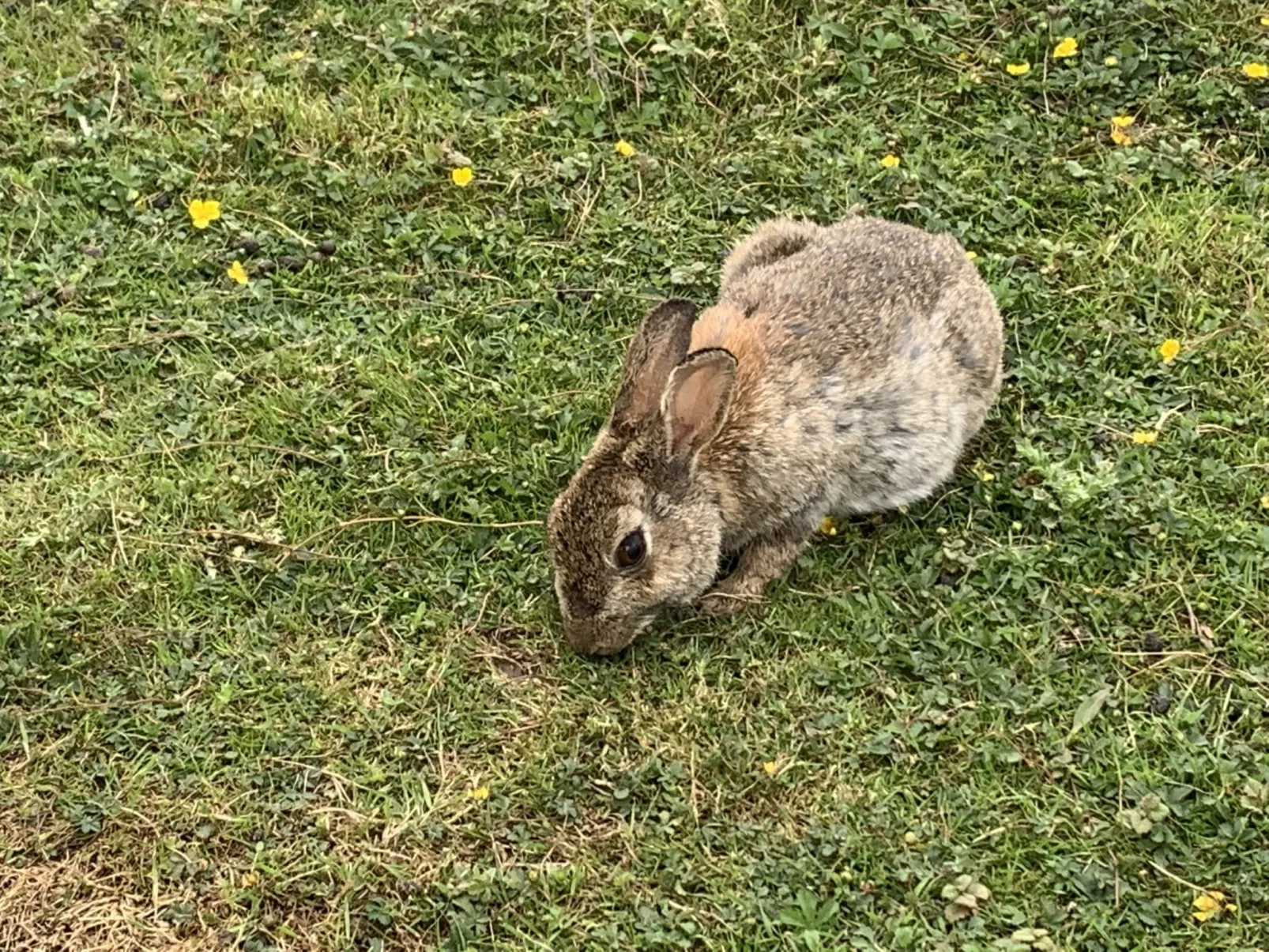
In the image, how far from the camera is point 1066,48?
236 inches

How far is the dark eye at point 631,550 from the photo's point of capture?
424cm

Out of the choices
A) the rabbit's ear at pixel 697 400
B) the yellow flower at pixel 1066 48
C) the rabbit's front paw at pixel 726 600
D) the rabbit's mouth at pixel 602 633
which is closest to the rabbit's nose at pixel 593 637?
the rabbit's mouth at pixel 602 633

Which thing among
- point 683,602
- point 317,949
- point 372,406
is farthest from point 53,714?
point 683,602

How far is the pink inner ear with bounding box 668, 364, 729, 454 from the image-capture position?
168 inches

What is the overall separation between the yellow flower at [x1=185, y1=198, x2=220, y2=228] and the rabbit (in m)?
2.18

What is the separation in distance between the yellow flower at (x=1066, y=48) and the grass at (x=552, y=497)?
5cm

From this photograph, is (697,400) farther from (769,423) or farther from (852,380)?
(852,380)

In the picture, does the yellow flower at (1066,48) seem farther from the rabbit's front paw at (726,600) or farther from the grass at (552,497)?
the rabbit's front paw at (726,600)

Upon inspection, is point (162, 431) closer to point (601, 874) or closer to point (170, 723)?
point (170, 723)

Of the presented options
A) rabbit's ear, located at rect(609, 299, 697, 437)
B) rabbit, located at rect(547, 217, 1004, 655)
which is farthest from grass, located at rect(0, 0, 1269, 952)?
rabbit's ear, located at rect(609, 299, 697, 437)

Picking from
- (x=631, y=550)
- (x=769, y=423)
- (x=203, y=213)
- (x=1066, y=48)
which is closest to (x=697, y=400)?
(x=769, y=423)

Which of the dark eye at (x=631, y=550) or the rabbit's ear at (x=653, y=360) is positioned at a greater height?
the rabbit's ear at (x=653, y=360)

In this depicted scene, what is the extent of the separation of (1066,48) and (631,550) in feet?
11.6

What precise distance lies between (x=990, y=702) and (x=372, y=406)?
2.56 metres
